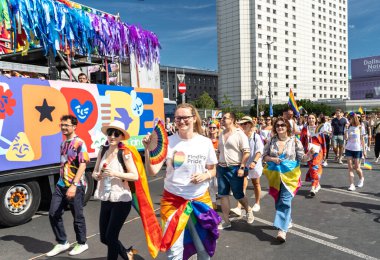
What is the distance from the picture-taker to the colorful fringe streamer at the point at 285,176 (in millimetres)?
4793

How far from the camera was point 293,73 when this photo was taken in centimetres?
9062

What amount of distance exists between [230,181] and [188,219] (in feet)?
6.96

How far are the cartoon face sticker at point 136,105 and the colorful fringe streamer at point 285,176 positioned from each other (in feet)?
13.5

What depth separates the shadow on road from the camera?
453 centimetres

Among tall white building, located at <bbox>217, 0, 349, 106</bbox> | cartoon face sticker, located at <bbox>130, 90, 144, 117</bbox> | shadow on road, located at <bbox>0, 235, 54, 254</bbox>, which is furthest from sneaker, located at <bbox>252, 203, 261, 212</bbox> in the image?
tall white building, located at <bbox>217, 0, 349, 106</bbox>

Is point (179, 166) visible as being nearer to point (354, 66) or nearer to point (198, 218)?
point (198, 218)

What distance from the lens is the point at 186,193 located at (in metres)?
3.21

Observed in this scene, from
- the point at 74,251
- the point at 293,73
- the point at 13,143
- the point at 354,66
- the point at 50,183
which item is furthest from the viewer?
the point at 293,73

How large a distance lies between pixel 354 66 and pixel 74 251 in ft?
300

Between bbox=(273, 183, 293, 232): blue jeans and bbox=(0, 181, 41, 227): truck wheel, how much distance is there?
4.00 m

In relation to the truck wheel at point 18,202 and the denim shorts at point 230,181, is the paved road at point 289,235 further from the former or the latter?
the denim shorts at point 230,181

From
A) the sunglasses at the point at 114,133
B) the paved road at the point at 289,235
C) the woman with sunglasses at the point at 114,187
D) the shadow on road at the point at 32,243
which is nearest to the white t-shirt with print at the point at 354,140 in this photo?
the paved road at the point at 289,235

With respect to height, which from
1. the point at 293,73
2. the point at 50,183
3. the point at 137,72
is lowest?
the point at 50,183

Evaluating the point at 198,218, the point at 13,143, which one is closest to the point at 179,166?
the point at 198,218
